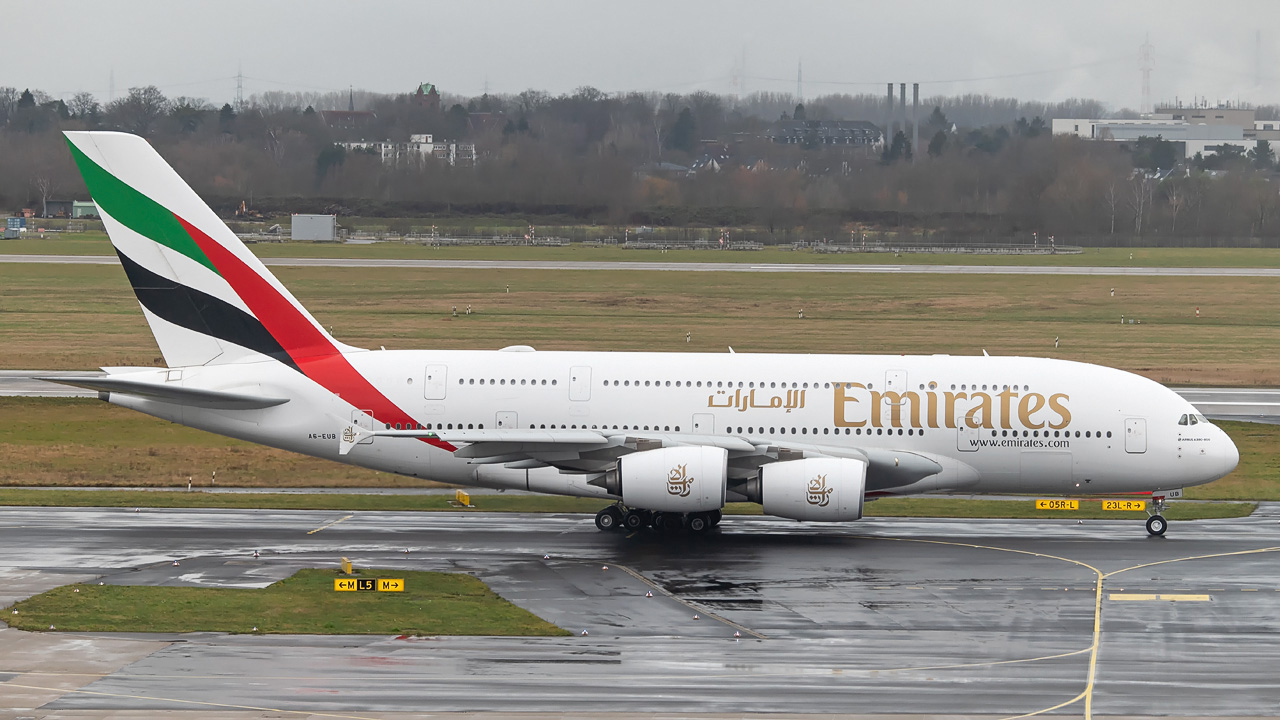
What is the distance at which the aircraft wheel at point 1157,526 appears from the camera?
107ft

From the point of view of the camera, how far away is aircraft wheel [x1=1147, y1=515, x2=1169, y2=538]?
32.8 metres

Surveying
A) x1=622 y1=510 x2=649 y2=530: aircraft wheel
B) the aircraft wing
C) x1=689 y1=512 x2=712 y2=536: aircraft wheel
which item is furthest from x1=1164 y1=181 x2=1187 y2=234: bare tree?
x1=622 y1=510 x2=649 y2=530: aircraft wheel

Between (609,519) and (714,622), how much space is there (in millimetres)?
8768

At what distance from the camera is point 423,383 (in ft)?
108

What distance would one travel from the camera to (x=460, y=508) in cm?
3606

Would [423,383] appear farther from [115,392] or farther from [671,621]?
[671,621]

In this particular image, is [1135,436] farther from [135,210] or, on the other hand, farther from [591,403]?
[135,210]

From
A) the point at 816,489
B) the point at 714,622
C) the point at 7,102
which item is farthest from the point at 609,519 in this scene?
the point at 7,102

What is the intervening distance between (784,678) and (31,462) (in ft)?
91.7

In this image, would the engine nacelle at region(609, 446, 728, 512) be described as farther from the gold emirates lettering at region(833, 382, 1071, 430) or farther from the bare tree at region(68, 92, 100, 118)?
the bare tree at region(68, 92, 100, 118)

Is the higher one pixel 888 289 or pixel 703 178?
pixel 703 178

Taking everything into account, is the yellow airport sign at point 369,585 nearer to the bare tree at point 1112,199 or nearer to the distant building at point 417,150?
the distant building at point 417,150

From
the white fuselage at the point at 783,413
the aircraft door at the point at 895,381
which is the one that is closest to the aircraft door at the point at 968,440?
the white fuselage at the point at 783,413

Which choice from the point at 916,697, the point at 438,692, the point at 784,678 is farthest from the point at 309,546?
the point at 916,697
